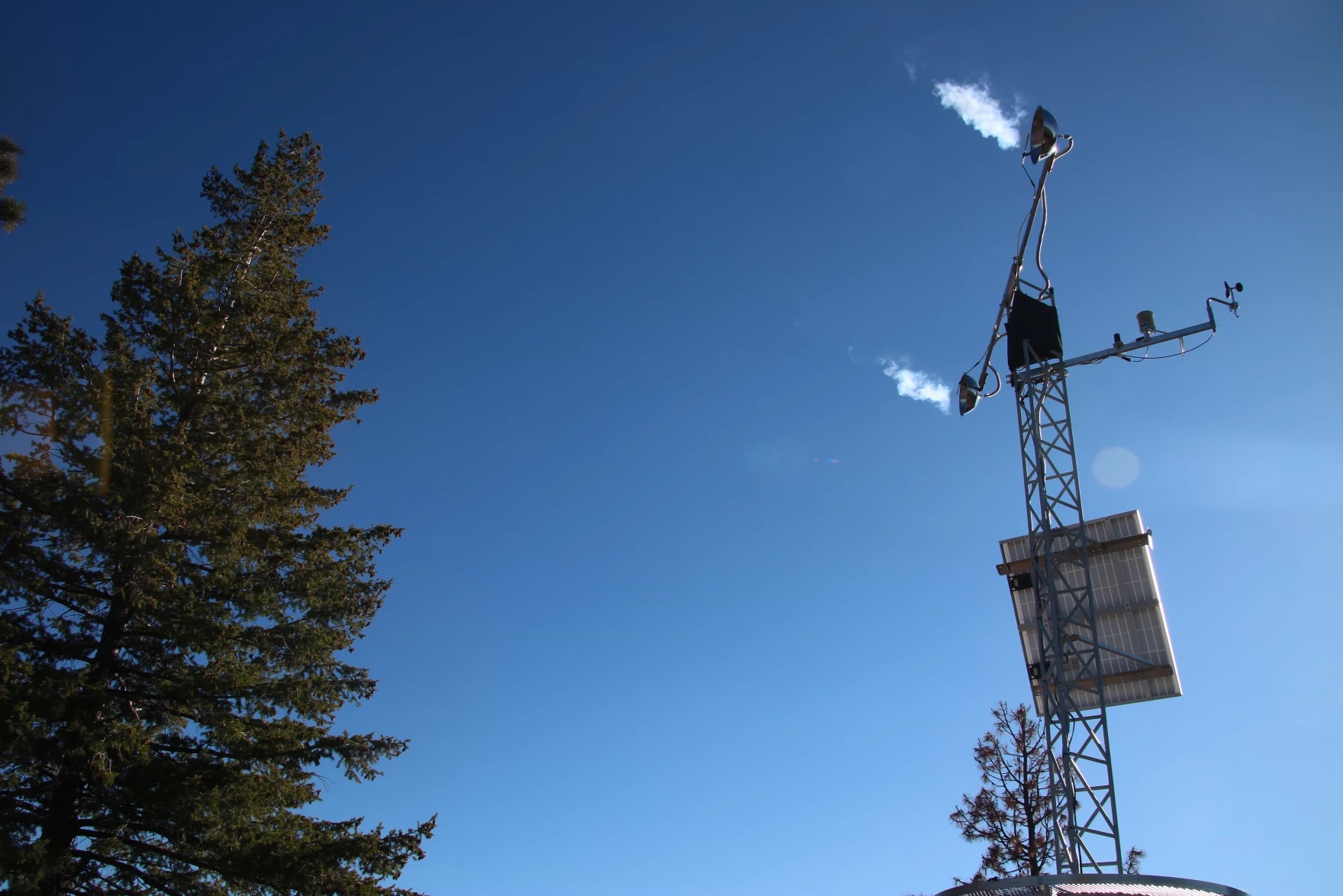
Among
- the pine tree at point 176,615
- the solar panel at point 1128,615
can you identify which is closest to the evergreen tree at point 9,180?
the pine tree at point 176,615

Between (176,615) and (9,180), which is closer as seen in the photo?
(176,615)

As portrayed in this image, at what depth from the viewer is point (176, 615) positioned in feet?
41.0

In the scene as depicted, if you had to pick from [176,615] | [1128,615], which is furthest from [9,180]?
[1128,615]

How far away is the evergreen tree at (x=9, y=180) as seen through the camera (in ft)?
52.2

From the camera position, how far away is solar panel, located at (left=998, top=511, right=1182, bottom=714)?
53.8 feet

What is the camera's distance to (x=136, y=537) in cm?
1180

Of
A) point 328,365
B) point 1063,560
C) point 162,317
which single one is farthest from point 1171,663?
point 162,317

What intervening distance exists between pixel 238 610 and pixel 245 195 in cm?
799

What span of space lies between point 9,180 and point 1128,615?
21483mm

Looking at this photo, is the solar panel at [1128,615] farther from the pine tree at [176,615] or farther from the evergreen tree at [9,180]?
the evergreen tree at [9,180]

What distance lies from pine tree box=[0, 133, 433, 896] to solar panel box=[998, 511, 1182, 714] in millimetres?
12304

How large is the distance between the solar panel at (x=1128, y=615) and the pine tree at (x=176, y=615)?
12304 millimetres

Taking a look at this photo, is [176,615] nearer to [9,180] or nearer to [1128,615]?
[9,180]

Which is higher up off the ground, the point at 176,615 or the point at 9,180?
the point at 9,180
